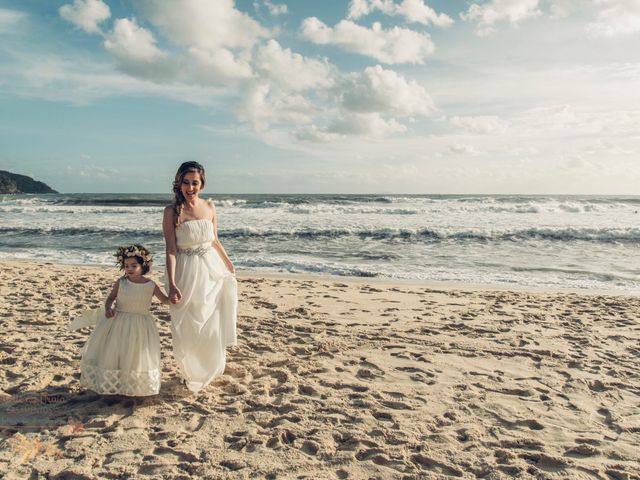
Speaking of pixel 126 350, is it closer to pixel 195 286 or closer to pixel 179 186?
pixel 195 286

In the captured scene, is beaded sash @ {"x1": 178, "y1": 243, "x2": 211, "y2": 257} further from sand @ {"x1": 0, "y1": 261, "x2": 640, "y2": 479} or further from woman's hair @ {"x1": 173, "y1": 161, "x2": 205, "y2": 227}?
sand @ {"x1": 0, "y1": 261, "x2": 640, "y2": 479}

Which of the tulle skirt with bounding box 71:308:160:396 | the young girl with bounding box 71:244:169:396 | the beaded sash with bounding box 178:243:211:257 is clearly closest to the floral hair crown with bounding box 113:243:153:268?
the young girl with bounding box 71:244:169:396

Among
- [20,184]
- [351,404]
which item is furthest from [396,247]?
[20,184]

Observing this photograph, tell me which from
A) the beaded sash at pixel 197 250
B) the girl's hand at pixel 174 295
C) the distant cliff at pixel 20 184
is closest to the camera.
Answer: the girl's hand at pixel 174 295

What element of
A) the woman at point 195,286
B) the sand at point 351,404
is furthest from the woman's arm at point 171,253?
the sand at point 351,404

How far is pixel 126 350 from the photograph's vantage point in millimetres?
3783

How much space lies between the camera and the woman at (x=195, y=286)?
3916 millimetres

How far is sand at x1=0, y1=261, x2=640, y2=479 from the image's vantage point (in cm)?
311

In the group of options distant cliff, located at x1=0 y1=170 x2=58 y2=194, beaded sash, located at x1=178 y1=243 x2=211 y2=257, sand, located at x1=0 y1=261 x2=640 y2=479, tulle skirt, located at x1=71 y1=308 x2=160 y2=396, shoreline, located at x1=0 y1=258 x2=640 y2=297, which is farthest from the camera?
distant cliff, located at x1=0 y1=170 x2=58 y2=194

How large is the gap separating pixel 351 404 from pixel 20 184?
315ft

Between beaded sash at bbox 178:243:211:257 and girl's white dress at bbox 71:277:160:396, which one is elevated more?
beaded sash at bbox 178:243:211:257

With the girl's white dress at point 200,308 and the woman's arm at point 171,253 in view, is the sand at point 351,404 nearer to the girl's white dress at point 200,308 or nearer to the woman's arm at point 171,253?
the girl's white dress at point 200,308

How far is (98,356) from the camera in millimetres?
3824

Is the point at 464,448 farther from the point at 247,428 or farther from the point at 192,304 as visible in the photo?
the point at 192,304
